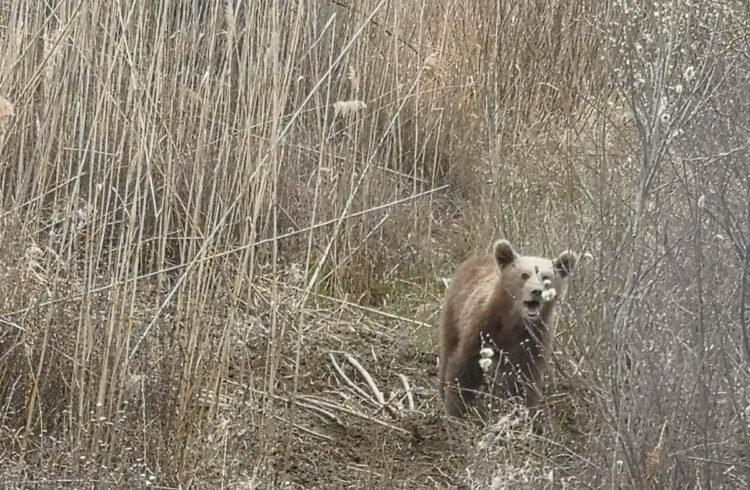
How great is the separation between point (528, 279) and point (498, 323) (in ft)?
1.07

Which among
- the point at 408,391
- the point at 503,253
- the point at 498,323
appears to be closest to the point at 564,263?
the point at 503,253

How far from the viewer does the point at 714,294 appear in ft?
9.21

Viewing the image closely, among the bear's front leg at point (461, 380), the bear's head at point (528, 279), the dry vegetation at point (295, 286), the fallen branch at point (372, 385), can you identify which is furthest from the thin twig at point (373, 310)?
the bear's head at point (528, 279)

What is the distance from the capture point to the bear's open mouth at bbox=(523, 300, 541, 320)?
4137mm

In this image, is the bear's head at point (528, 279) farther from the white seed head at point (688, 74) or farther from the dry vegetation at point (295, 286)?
the white seed head at point (688, 74)

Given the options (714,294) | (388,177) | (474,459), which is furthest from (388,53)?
(714,294)

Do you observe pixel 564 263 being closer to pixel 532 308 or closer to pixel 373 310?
pixel 532 308

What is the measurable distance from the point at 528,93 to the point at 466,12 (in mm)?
560

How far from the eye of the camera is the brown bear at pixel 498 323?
4230 millimetres

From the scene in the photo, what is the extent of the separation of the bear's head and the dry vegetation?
13 cm

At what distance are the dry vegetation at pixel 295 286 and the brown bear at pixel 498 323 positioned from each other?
0.44 feet

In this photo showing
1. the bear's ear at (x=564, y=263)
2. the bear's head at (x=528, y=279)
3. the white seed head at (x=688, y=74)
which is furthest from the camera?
the bear's head at (x=528, y=279)

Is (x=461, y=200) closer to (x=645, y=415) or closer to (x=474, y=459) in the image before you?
(x=474, y=459)

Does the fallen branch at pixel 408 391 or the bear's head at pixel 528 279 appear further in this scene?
the fallen branch at pixel 408 391
